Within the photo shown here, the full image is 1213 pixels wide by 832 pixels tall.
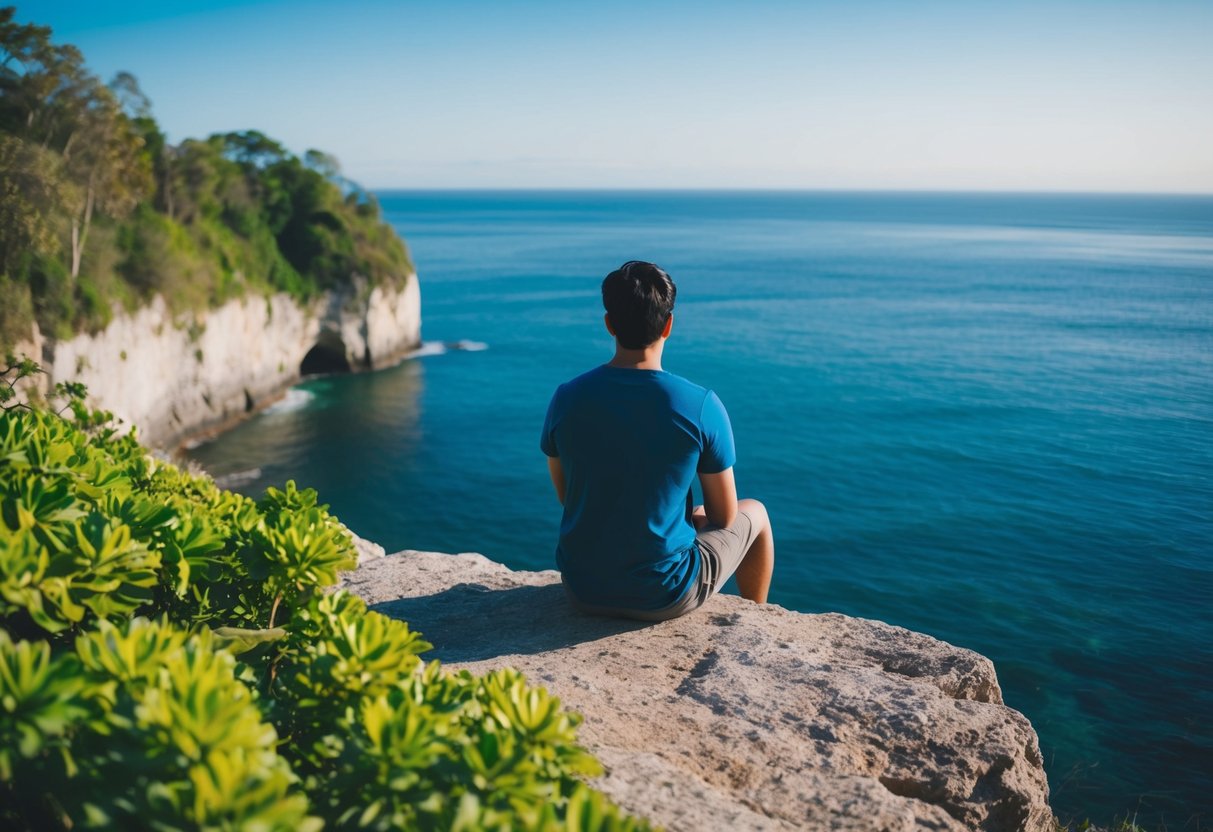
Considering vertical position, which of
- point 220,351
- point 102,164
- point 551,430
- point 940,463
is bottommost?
point 940,463

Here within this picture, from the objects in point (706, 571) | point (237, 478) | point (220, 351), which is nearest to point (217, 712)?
point (706, 571)

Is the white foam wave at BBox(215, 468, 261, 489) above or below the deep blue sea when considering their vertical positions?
below

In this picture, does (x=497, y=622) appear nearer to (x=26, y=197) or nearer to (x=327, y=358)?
(x=26, y=197)

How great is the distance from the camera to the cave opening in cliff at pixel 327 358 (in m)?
54.1

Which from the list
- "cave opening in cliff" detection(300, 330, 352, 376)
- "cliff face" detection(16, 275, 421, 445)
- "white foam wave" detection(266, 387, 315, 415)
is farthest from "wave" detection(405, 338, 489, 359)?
"white foam wave" detection(266, 387, 315, 415)

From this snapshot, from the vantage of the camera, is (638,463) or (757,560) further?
(757,560)

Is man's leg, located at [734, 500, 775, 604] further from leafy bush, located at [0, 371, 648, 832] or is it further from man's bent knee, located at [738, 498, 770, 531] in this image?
leafy bush, located at [0, 371, 648, 832]

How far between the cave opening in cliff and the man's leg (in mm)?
50793

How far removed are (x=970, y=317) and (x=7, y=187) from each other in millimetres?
62476

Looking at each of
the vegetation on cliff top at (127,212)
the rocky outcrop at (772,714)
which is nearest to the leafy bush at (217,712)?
the rocky outcrop at (772,714)

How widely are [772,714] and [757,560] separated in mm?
1813

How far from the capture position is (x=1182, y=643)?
20078 millimetres

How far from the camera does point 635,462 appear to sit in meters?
5.30

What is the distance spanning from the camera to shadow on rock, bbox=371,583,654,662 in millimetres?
5750
